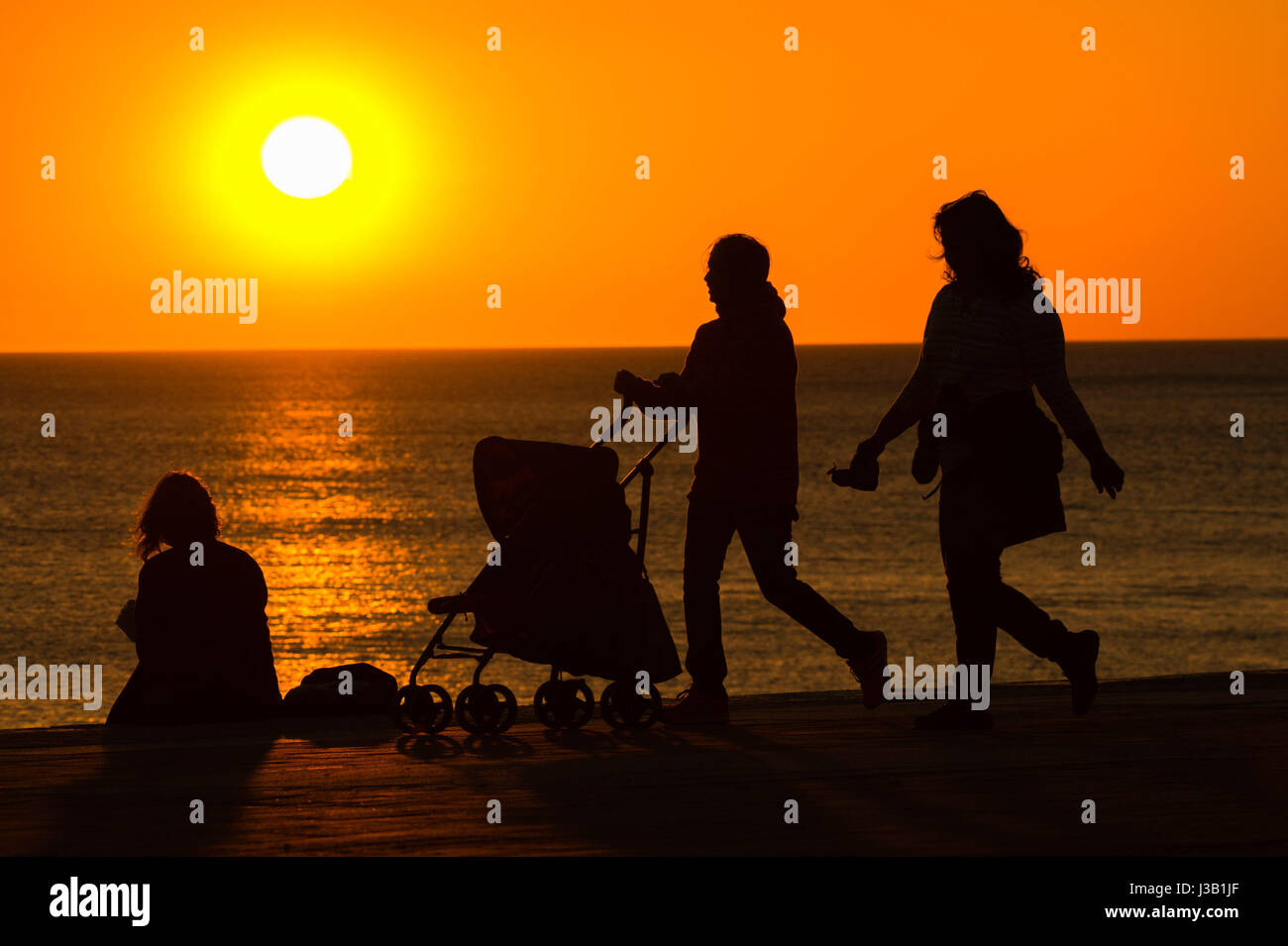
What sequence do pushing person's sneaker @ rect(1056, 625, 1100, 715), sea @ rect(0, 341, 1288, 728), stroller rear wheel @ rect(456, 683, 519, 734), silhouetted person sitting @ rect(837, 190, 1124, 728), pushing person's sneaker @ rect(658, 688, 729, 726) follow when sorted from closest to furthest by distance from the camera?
silhouetted person sitting @ rect(837, 190, 1124, 728) → pushing person's sneaker @ rect(1056, 625, 1100, 715) → stroller rear wheel @ rect(456, 683, 519, 734) → pushing person's sneaker @ rect(658, 688, 729, 726) → sea @ rect(0, 341, 1288, 728)

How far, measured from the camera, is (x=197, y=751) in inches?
235

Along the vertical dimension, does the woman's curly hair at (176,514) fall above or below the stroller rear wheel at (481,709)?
above

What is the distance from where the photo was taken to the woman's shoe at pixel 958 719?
6.22 m

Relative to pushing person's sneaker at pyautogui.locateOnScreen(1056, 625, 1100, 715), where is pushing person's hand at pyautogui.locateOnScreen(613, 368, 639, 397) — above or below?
above

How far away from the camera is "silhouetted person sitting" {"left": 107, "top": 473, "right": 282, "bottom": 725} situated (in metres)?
6.62

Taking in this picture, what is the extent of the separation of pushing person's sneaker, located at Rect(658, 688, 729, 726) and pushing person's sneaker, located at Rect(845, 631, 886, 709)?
47cm

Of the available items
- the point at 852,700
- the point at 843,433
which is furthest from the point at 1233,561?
the point at 843,433

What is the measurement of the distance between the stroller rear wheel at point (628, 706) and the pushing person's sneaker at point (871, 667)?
69 cm

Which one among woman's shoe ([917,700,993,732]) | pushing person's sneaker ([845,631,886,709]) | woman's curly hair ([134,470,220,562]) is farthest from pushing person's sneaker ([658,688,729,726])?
woman's curly hair ([134,470,220,562])

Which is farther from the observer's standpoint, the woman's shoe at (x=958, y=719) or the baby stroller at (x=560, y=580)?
the baby stroller at (x=560, y=580)

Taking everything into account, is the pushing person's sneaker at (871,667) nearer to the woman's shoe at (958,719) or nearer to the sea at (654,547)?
the woman's shoe at (958,719)

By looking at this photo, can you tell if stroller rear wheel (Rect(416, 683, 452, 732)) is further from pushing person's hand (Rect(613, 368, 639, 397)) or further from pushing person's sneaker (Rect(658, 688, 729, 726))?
pushing person's hand (Rect(613, 368, 639, 397))

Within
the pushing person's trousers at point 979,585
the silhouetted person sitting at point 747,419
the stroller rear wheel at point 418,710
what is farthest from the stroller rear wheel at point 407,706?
the pushing person's trousers at point 979,585
